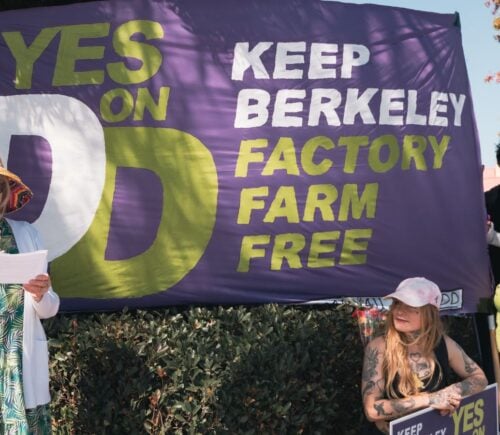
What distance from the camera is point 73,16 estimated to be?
5.90 m

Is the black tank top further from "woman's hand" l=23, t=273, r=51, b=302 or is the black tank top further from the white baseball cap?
"woman's hand" l=23, t=273, r=51, b=302

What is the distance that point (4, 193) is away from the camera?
372 centimetres

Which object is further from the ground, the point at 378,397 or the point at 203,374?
the point at 203,374

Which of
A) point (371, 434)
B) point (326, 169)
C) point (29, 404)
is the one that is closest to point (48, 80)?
point (326, 169)

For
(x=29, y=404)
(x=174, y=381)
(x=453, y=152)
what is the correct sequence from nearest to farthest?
Answer: (x=29, y=404), (x=174, y=381), (x=453, y=152)

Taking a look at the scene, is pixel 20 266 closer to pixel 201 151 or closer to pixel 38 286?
pixel 38 286

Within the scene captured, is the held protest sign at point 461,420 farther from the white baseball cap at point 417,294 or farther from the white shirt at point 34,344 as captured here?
the white shirt at point 34,344

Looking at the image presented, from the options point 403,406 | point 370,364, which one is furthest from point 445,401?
point 370,364

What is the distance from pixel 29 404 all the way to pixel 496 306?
366cm

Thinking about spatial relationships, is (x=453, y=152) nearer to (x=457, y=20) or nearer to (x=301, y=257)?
(x=457, y=20)

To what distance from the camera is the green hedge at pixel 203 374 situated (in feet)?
15.4

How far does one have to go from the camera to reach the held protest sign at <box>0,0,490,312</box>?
5746mm

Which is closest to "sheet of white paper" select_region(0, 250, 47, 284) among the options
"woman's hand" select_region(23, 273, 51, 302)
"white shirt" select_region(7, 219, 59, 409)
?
"woman's hand" select_region(23, 273, 51, 302)

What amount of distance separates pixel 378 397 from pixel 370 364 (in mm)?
176
